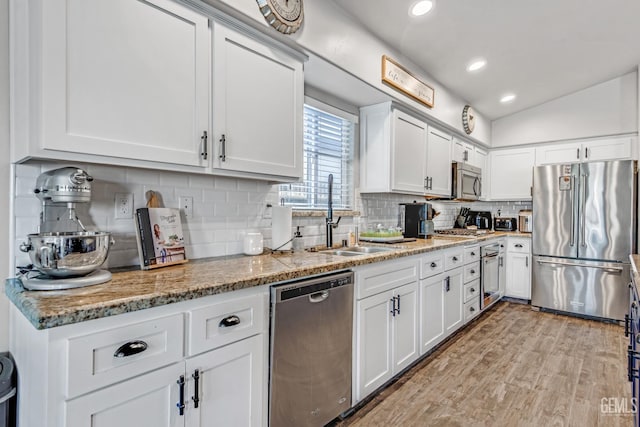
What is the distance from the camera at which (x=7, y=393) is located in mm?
1181

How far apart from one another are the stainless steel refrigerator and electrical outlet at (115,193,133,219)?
13.6 ft

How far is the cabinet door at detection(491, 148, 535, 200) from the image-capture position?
4.73m

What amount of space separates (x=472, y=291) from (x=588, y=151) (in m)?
2.51

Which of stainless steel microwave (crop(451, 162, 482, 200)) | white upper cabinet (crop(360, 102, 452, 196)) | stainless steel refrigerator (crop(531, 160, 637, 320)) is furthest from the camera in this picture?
stainless steel microwave (crop(451, 162, 482, 200))

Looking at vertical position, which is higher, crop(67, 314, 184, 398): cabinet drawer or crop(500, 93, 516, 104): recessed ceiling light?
crop(500, 93, 516, 104): recessed ceiling light

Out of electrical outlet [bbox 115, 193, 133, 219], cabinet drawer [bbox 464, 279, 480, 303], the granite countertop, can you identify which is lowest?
cabinet drawer [bbox 464, 279, 480, 303]

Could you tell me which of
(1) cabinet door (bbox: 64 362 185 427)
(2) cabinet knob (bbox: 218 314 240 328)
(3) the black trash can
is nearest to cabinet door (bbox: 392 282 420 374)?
(2) cabinet knob (bbox: 218 314 240 328)

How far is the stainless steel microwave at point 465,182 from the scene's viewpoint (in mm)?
4051

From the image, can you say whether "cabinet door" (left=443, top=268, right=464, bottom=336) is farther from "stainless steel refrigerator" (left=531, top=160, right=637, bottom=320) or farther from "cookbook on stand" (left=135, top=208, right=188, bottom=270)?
"cookbook on stand" (left=135, top=208, right=188, bottom=270)

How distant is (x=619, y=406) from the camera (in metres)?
2.12

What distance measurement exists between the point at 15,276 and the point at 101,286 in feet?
1.48

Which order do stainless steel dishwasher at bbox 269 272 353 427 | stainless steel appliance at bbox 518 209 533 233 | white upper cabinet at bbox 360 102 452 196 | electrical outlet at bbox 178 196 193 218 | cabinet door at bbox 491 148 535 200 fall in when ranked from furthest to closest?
1. cabinet door at bbox 491 148 535 200
2. stainless steel appliance at bbox 518 209 533 233
3. white upper cabinet at bbox 360 102 452 196
4. electrical outlet at bbox 178 196 193 218
5. stainless steel dishwasher at bbox 269 272 353 427

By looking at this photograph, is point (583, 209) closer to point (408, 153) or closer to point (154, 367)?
point (408, 153)

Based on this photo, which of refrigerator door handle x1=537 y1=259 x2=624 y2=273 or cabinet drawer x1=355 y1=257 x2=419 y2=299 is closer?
cabinet drawer x1=355 y1=257 x2=419 y2=299
